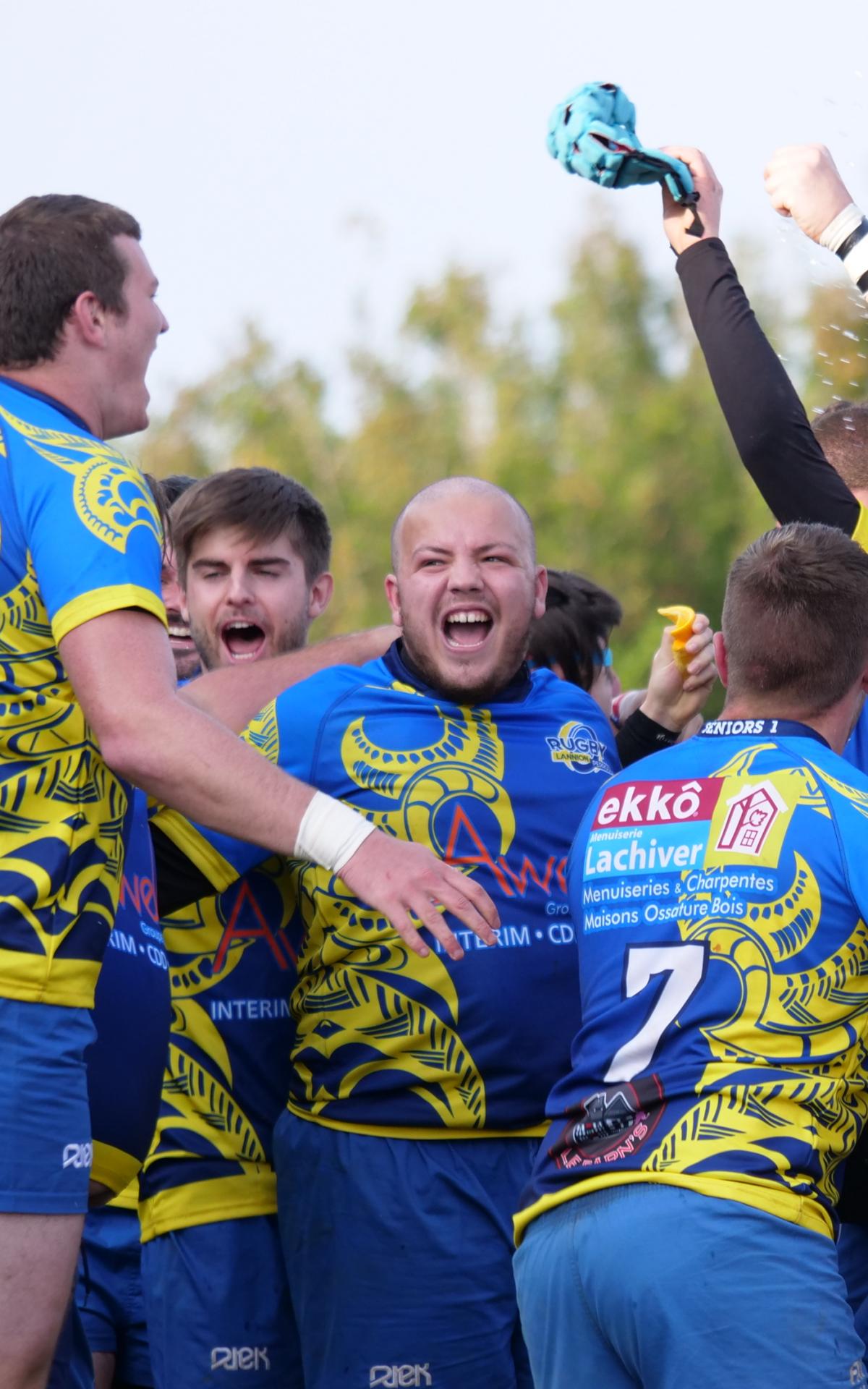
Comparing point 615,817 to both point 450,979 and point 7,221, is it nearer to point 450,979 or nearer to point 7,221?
point 450,979

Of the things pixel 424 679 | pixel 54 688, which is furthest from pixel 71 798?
pixel 424 679

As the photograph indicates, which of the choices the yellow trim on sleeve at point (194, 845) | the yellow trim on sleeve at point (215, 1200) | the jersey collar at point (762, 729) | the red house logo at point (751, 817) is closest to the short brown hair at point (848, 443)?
the jersey collar at point (762, 729)

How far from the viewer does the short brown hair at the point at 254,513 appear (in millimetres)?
4805

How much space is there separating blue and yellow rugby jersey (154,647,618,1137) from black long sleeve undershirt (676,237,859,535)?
2.61ft

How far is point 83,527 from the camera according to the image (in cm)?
291

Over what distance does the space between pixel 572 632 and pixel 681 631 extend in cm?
130

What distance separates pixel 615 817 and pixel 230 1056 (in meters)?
1.42

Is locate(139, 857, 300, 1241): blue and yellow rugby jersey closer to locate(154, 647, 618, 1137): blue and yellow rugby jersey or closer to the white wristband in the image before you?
locate(154, 647, 618, 1137): blue and yellow rugby jersey

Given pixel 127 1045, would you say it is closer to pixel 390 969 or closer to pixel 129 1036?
pixel 129 1036

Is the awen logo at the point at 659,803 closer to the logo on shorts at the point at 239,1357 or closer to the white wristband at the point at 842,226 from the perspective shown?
the white wristband at the point at 842,226

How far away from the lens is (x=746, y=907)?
9.50 feet

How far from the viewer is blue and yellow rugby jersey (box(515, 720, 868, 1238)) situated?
2.80m

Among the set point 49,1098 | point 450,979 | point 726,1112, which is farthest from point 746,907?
point 49,1098

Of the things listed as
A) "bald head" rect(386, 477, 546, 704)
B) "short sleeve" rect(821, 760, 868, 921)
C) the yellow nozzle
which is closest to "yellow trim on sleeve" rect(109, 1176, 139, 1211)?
"bald head" rect(386, 477, 546, 704)
